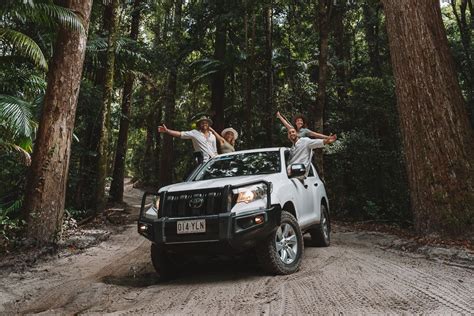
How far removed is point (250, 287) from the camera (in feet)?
14.9

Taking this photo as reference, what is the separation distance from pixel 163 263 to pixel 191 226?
0.94m

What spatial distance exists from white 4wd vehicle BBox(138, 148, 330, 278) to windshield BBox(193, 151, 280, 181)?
21 centimetres

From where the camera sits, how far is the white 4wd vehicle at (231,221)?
185 inches

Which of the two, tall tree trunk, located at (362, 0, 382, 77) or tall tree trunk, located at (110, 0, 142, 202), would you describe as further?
tall tree trunk, located at (362, 0, 382, 77)

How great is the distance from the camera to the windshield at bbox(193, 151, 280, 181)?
6.08 metres

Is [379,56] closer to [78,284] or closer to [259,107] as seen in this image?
[259,107]

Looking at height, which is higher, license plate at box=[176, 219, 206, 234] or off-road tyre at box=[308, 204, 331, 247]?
license plate at box=[176, 219, 206, 234]

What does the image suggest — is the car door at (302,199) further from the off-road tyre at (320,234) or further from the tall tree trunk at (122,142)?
the tall tree trunk at (122,142)

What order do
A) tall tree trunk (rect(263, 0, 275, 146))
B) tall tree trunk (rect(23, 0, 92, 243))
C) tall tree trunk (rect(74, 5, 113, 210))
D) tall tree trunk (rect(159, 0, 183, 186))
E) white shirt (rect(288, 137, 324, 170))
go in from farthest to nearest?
tall tree trunk (rect(159, 0, 183, 186)) → tall tree trunk (rect(263, 0, 275, 146)) → tall tree trunk (rect(74, 5, 113, 210)) → tall tree trunk (rect(23, 0, 92, 243)) → white shirt (rect(288, 137, 324, 170))

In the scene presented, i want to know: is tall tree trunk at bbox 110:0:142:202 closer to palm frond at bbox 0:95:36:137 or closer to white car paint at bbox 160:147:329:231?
palm frond at bbox 0:95:36:137

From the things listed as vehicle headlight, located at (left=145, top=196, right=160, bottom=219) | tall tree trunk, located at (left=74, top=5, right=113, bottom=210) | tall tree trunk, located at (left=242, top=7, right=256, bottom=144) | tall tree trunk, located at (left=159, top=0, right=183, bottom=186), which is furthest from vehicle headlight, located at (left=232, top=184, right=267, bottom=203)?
tall tree trunk, located at (left=159, top=0, right=183, bottom=186)

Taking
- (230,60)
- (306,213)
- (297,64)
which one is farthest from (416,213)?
(230,60)

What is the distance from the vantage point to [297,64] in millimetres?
16875

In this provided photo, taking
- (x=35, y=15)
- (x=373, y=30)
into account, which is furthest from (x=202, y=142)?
(x=373, y=30)
